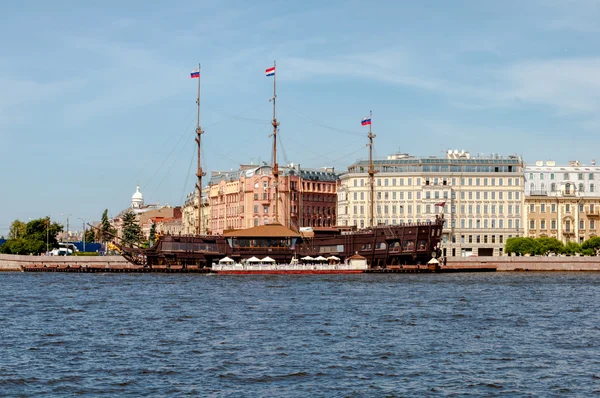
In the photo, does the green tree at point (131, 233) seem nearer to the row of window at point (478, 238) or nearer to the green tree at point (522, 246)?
the row of window at point (478, 238)

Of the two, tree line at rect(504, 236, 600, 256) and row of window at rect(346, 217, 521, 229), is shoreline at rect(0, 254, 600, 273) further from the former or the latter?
row of window at rect(346, 217, 521, 229)

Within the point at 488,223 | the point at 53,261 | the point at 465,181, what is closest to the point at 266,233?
the point at 53,261

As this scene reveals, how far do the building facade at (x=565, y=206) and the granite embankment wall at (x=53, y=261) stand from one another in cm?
5801

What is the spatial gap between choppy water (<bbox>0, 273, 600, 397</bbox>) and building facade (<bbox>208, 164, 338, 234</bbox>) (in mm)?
90767

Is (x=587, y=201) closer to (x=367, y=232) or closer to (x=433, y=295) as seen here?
(x=367, y=232)

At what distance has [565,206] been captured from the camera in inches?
5576

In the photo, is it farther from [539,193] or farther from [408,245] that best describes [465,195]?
[408,245]

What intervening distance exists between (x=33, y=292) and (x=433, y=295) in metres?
30.5

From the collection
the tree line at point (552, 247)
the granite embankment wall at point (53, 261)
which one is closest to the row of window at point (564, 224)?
the tree line at point (552, 247)

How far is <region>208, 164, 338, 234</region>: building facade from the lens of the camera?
524ft

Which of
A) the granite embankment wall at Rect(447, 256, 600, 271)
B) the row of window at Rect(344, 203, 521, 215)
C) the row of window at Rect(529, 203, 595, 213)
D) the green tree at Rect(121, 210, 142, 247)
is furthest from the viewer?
the green tree at Rect(121, 210, 142, 247)

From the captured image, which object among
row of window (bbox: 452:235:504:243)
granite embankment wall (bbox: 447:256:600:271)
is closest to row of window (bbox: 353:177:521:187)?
row of window (bbox: 452:235:504:243)

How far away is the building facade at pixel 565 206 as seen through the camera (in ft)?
464

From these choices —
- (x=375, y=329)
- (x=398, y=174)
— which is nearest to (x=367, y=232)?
(x=398, y=174)
